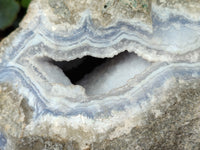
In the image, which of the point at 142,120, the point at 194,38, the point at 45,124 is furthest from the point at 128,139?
the point at 194,38

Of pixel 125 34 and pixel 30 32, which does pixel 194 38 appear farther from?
pixel 30 32

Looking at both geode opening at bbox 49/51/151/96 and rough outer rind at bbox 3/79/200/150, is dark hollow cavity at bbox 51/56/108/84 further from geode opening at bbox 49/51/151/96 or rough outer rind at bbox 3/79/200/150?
rough outer rind at bbox 3/79/200/150

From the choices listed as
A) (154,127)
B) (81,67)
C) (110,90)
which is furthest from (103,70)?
(154,127)

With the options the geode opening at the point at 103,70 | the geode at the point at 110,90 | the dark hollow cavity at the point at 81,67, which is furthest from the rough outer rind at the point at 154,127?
the dark hollow cavity at the point at 81,67

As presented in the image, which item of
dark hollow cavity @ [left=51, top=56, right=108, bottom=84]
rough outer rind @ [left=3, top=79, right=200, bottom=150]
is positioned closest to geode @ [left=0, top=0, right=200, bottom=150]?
rough outer rind @ [left=3, top=79, right=200, bottom=150]

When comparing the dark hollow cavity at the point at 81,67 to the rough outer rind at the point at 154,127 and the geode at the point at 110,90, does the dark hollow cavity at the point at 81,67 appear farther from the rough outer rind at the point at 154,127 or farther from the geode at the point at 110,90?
the rough outer rind at the point at 154,127
